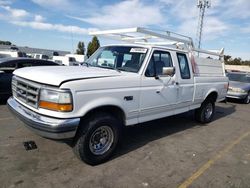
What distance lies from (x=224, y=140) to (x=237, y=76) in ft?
28.4

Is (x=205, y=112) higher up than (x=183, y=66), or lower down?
lower down

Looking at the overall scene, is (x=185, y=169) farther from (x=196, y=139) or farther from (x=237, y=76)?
(x=237, y=76)

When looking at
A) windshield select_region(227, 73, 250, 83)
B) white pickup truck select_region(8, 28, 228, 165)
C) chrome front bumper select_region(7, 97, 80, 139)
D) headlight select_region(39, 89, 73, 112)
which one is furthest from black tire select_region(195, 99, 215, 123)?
windshield select_region(227, 73, 250, 83)

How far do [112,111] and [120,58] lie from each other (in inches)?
52.4

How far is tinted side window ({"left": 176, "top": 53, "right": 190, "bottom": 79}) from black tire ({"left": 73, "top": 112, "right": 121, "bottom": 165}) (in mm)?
2326

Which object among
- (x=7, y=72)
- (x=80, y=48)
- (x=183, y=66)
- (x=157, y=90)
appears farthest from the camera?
(x=80, y=48)

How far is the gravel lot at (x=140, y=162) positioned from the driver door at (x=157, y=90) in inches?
29.5

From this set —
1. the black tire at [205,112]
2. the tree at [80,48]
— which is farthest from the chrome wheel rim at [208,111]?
the tree at [80,48]

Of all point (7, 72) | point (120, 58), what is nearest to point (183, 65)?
point (120, 58)

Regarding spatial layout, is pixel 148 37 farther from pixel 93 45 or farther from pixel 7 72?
pixel 93 45

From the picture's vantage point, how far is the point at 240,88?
1173 centimetres

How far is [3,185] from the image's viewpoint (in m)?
3.25

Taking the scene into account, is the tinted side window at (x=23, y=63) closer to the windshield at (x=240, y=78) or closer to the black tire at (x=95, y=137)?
the black tire at (x=95, y=137)

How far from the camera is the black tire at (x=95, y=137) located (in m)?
3.74
